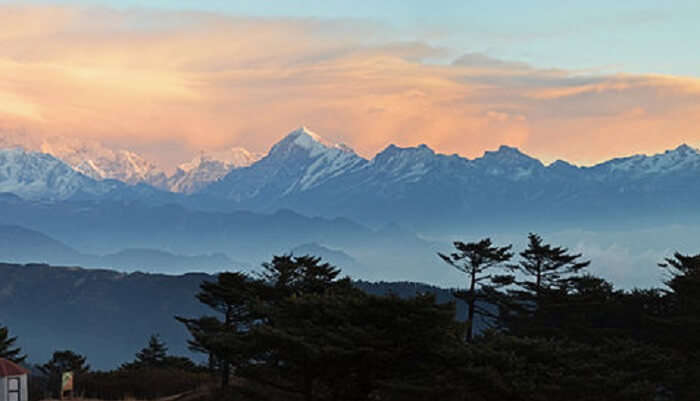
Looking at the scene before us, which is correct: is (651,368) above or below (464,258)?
below

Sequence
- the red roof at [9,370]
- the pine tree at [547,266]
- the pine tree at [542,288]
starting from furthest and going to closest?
the pine tree at [547,266] < the pine tree at [542,288] < the red roof at [9,370]

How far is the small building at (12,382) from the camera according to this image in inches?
1630

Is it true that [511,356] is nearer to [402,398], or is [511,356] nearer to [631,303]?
[402,398]

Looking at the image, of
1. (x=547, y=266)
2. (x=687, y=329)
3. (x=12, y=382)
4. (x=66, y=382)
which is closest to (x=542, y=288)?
(x=547, y=266)

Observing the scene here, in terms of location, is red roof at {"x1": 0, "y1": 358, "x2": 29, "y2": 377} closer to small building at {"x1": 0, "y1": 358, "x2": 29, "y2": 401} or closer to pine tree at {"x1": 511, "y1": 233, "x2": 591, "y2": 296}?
small building at {"x1": 0, "y1": 358, "x2": 29, "y2": 401}

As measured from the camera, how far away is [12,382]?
137 ft

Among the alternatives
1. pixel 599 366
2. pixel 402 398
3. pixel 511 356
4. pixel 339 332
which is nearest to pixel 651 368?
pixel 599 366

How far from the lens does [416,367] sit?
33.8 meters

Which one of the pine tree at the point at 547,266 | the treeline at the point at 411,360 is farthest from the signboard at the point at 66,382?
the pine tree at the point at 547,266

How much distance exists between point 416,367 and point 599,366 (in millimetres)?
7034

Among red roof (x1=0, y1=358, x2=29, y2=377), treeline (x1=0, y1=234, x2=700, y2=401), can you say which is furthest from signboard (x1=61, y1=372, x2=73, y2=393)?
treeline (x1=0, y1=234, x2=700, y2=401)

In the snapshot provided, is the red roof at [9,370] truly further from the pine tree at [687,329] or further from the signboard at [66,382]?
the pine tree at [687,329]

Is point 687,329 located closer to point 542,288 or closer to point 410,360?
point 542,288

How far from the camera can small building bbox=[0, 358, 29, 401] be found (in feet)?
136
